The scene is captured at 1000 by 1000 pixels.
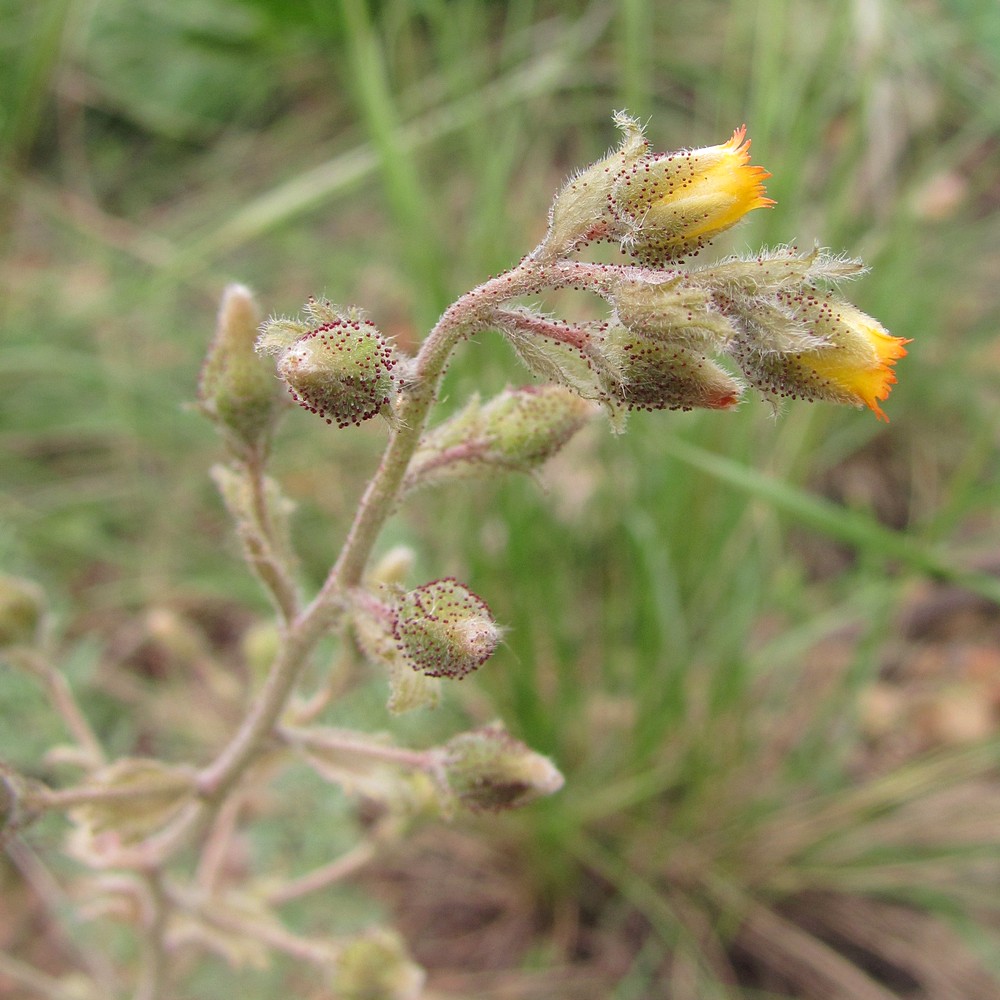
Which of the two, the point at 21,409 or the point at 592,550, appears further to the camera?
the point at 21,409

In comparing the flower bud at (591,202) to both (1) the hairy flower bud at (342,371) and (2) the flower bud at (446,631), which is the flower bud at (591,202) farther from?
(2) the flower bud at (446,631)

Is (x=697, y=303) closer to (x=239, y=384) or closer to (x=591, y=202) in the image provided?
(x=591, y=202)

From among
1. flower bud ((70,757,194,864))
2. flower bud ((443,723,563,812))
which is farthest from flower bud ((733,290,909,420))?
flower bud ((70,757,194,864))

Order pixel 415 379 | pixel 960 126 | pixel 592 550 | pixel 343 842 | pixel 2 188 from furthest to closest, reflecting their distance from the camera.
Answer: pixel 960 126
pixel 2 188
pixel 592 550
pixel 343 842
pixel 415 379

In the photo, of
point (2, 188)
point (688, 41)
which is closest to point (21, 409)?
point (2, 188)

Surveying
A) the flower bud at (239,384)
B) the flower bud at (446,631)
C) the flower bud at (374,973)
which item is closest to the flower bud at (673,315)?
the flower bud at (446,631)

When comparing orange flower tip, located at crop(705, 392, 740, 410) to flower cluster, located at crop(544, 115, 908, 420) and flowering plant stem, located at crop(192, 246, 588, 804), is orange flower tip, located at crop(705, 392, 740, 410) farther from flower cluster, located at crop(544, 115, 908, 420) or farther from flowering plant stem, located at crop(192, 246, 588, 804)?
flowering plant stem, located at crop(192, 246, 588, 804)

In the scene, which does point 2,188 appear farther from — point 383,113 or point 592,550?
point 592,550
